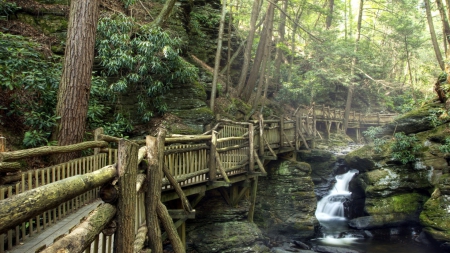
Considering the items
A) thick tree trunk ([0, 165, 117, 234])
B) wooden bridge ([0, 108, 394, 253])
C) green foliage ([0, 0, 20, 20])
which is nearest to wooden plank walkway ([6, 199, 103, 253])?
wooden bridge ([0, 108, 394, 253])

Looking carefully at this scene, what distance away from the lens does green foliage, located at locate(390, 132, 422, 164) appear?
42.2 feet

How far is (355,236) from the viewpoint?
468 inches

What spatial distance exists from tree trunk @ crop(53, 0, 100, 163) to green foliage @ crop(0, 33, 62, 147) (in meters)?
0.36

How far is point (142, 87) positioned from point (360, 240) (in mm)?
10861

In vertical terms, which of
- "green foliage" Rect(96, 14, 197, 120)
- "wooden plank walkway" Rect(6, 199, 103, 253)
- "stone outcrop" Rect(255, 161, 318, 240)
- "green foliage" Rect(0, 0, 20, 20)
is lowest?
"stone outcrop" Rect(255, 161, 318, 240)

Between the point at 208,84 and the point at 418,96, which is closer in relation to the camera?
the point at 208,84

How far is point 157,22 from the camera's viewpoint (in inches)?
485

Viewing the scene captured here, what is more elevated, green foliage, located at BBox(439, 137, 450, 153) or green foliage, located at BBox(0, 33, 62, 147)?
green foliage, located at BBox(0, 33, 62, 147)

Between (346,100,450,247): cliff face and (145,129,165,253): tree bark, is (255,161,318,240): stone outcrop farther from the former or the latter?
(145,129,165,253): tree bark

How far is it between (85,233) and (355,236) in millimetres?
12473

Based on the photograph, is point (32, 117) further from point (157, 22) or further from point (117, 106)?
point (157, 22)

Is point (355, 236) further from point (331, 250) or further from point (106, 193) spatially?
point (106, 193)

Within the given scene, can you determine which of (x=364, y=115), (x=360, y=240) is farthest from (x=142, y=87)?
(x=364, y=115)

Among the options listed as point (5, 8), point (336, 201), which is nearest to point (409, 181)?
point (336, 201)
